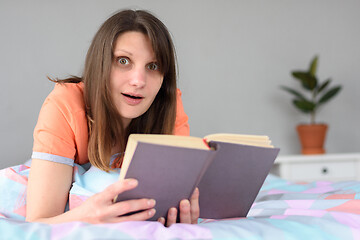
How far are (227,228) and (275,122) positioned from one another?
243 centimetres

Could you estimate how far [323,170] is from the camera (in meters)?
2.67

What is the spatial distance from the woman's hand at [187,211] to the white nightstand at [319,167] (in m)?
1.88

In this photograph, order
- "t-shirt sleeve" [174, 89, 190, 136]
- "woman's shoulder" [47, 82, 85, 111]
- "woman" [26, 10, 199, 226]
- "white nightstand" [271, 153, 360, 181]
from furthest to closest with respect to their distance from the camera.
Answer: "white nightstand" [271, 153, 360, 181] < "t-shirt sleeve" [174, 89, 190, 136] < "woman's shoulder" [47, 82, 85, 111] < "woman" [26, 10, 199, 226]

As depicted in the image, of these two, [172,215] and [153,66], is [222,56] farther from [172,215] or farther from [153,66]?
[172,215]

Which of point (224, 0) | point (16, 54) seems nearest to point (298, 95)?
point (224, 0)

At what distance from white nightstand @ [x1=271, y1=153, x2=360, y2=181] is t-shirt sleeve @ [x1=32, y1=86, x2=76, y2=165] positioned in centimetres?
190

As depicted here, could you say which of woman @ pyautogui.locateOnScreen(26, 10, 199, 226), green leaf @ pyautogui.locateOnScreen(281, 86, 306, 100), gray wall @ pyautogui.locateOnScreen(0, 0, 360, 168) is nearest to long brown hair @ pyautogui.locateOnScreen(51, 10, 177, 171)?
woman @ pyautogui.locateOnScreen(26, 10, 199, 226)

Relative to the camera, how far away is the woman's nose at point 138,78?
40.0 inches

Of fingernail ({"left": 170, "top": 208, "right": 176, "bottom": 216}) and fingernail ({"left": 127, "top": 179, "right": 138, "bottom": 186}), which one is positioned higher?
fingernail ({"left": 127, "top": 179, "right": 138, "bottom": 186})

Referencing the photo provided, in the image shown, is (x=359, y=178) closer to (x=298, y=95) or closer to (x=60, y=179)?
(x=298, y=95)

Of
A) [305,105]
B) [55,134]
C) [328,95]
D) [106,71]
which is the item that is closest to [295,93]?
[305,105]

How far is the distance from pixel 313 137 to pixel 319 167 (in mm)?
253

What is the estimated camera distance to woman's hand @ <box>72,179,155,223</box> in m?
0.73

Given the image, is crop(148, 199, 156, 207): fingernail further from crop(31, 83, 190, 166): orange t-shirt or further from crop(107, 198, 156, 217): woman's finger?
crop(31, 83, 190, 166): orange t-shirt
